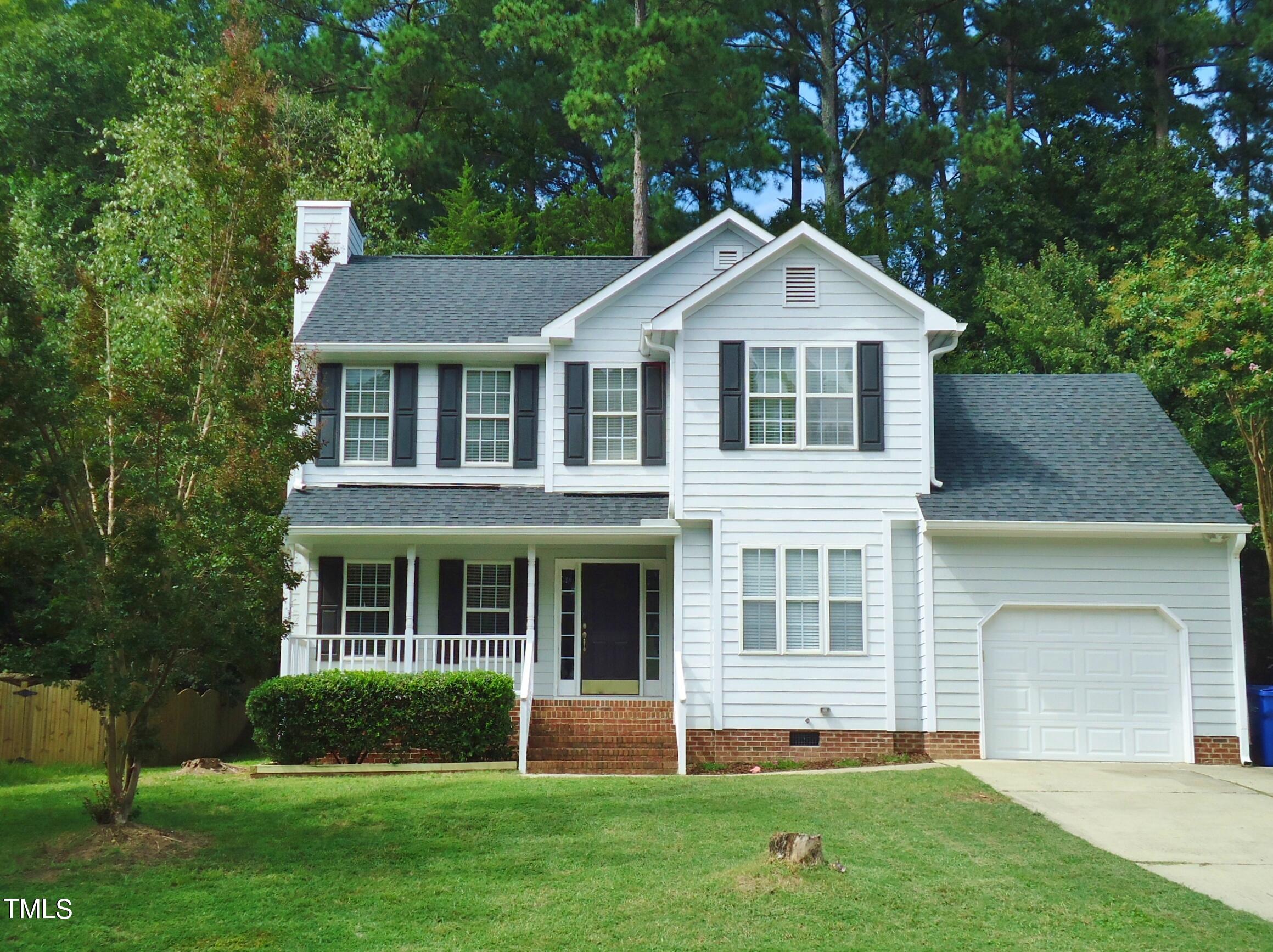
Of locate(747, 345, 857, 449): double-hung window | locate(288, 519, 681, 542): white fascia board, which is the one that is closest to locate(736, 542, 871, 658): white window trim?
locate(747, 345, 857, 449): double-hung window

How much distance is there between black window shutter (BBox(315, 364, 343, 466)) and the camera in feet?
62.5

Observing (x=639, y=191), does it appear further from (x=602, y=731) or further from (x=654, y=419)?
(x=602, y=731)

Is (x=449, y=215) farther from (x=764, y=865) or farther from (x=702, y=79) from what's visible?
(x=764, y=865)

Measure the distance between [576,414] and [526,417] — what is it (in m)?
0.86

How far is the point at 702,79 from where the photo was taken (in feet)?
96.0

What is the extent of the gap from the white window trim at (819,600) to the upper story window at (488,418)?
4.60m

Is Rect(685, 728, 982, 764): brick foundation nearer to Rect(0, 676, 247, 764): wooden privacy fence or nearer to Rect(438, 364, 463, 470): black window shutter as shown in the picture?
Rect(438, 364, 463, 470): black window shutter

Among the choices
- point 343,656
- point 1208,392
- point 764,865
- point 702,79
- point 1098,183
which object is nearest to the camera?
point 764,865

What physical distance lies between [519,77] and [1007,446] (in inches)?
851

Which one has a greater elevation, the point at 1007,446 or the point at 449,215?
the point at 449,215

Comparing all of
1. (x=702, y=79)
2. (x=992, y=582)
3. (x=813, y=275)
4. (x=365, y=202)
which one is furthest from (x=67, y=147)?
(x=992, y=582)

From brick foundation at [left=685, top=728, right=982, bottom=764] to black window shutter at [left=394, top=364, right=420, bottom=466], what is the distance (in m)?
6.17

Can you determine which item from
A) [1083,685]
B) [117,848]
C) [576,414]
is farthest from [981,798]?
[576,414]

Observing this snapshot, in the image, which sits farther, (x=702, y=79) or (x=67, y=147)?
(x=67, y=147)
